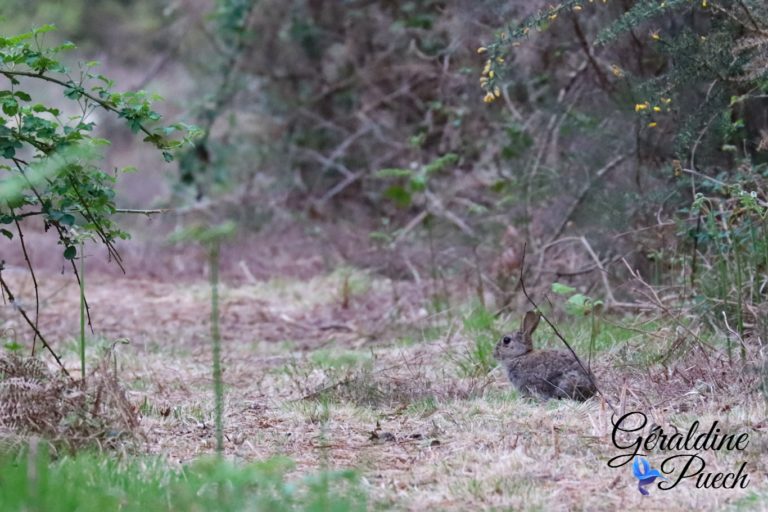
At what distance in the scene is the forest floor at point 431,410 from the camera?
412 centimetres

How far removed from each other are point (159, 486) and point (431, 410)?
1.89m

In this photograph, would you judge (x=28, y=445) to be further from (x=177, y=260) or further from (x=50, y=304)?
(x=177, y=260)

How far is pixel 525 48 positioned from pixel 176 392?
4.75 meters

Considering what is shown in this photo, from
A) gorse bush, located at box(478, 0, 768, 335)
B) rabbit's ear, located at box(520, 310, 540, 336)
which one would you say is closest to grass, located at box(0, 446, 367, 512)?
rabbit's ear, located at box(520, 310, 540, 336)

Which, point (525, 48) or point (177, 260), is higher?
point (525, 48)

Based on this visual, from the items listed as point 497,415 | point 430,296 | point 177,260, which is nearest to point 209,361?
point 430,296

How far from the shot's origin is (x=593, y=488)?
4.11 m

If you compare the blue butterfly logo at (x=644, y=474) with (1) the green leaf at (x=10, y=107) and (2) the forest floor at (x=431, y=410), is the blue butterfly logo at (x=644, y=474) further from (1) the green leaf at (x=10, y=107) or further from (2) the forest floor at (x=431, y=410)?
(1) the green leaf at (x=10, y=107)

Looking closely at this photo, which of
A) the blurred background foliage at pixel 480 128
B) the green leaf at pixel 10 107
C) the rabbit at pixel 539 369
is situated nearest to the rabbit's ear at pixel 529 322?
the rabbit at pixel 539 369

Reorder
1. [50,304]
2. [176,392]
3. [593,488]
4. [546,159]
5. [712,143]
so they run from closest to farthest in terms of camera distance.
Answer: [593,488] → [176,392] → [712,143] → [546,159] → [50,304]

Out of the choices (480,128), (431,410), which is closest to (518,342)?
(431,410)

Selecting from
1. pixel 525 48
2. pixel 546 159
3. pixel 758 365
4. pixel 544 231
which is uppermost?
pixel 525 48

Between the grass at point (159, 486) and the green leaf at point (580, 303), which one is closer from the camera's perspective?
the grass at point (159, 486)

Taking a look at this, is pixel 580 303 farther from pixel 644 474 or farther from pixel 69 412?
pixel 69 412
